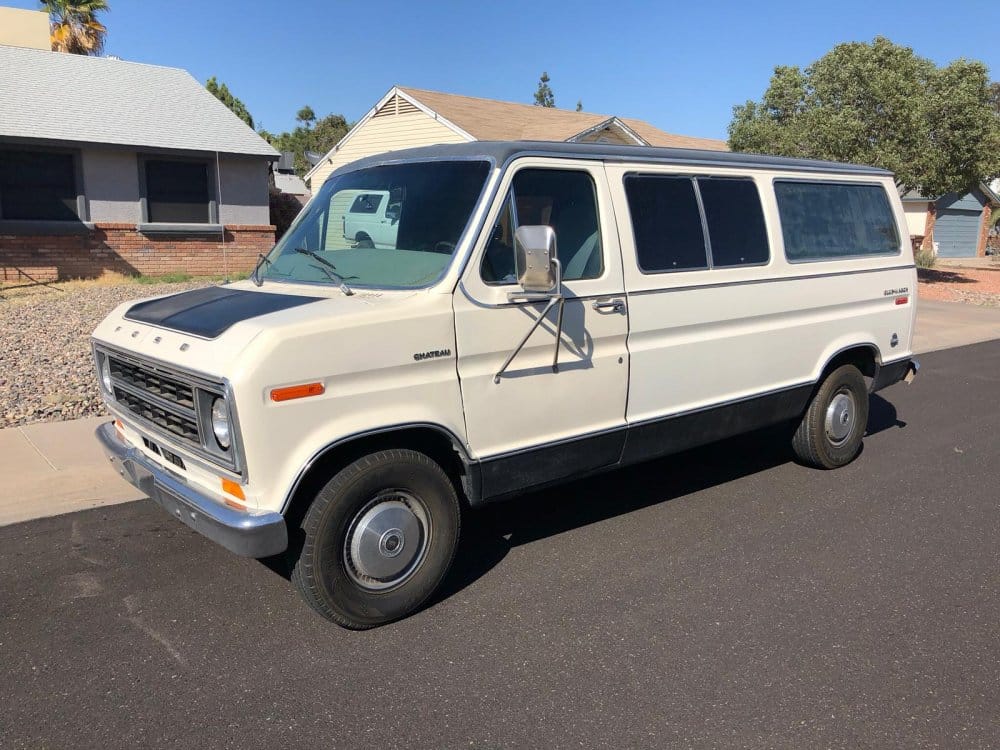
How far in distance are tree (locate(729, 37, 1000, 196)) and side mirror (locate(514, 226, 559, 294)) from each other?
58.2 feet

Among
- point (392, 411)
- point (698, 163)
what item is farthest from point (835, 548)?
point (392, 411)

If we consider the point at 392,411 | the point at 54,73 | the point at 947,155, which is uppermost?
the point at 54,73

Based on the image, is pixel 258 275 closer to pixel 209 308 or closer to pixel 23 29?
pixel 209 308

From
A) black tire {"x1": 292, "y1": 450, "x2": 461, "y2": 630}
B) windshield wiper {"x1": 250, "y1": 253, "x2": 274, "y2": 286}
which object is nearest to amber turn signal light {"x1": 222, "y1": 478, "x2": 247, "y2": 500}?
black tire {"x1": 292, "y1": 450, "x2": 461, "y2": 630}

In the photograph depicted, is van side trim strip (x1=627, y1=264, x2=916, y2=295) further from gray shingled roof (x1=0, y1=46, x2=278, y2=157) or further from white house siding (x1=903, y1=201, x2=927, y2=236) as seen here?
white house siding (x1=903, y1=201, x2=927, y2=236)

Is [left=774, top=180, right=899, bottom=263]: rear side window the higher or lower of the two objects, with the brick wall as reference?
higher

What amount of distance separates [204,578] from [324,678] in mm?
1195

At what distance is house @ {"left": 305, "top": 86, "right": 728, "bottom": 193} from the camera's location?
19938 millimetres

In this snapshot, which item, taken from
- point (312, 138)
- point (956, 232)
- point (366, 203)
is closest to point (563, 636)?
point (366, 203)

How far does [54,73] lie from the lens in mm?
18953

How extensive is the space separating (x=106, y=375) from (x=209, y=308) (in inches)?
36.4

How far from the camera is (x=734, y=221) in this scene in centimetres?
511

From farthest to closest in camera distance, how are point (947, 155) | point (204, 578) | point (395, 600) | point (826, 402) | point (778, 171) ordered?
point (947, 155), point (826, 402), point (778, 171), point (204, 578), point (395, 600)

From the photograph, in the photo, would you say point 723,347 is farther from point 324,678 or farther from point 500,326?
point 324,678
